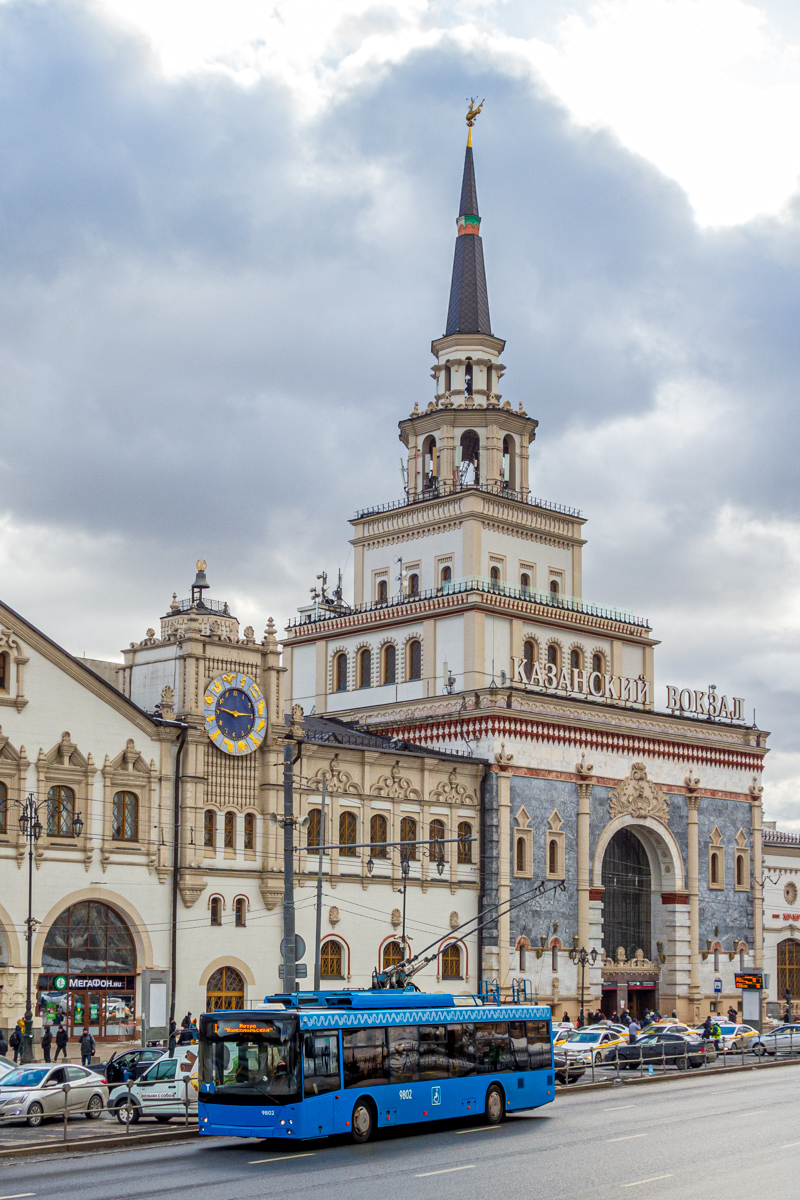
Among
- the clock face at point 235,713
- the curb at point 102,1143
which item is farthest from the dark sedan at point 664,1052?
the curb at point 102,1143

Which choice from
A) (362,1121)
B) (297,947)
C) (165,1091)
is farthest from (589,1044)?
(362,1121)

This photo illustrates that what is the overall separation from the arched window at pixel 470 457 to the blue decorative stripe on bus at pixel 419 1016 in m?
51.8

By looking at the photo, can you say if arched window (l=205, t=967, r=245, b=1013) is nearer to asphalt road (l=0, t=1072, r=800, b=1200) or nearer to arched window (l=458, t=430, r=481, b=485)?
asphalt road (l=0, t=1072, r=800, b=1200)

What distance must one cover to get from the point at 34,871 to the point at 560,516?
41574 mm

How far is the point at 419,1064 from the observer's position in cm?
3388

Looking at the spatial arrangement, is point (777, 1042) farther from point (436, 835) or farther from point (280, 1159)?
point (280, 1159)

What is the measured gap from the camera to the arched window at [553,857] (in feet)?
256

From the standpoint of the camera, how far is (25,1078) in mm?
38344

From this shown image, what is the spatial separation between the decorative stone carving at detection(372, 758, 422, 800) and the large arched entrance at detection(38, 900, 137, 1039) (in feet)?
49.8

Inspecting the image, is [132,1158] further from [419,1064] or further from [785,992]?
[785,992]

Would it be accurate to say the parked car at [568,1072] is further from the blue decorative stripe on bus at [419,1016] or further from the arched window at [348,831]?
the arched window at [348,831]

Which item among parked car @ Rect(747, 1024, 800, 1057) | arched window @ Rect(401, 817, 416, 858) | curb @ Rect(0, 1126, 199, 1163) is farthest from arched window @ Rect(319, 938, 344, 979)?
curb @ Rect(0, 1126, 199, 1163)

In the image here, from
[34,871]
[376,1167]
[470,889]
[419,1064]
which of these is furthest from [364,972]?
[376,1167]

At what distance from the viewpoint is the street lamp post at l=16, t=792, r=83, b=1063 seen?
53297 millimetres
